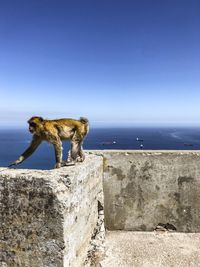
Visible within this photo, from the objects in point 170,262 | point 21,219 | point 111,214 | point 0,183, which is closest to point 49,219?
point 21,219

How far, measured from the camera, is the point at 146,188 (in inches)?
336

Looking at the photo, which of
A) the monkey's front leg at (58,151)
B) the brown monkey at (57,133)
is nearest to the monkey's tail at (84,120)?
the brown monkey at (57,133)

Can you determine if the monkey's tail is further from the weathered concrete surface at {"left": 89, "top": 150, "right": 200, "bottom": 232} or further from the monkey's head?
the weathered concrete surface at {"left": 89, "top": 150, "right": 200, "bottom": 232}

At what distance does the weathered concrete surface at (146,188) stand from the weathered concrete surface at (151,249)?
35 centimetres

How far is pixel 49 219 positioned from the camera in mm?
4688

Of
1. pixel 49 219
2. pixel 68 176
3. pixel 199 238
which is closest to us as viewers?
pixel 49 219

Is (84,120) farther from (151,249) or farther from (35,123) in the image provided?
(151,249)

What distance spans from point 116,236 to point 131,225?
57 centimetres

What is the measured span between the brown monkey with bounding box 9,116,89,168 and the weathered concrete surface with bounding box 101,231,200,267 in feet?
8.44

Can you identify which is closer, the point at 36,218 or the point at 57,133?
the point at 36,218

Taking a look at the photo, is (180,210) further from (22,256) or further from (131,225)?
(22,256)

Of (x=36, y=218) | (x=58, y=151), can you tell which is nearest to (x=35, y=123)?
(x=58, y=151)

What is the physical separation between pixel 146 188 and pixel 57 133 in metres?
3.78

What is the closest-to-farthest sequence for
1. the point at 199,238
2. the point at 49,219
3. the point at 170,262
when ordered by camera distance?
the point at 49,219 → the point at 170,262 → the point at 199,238
